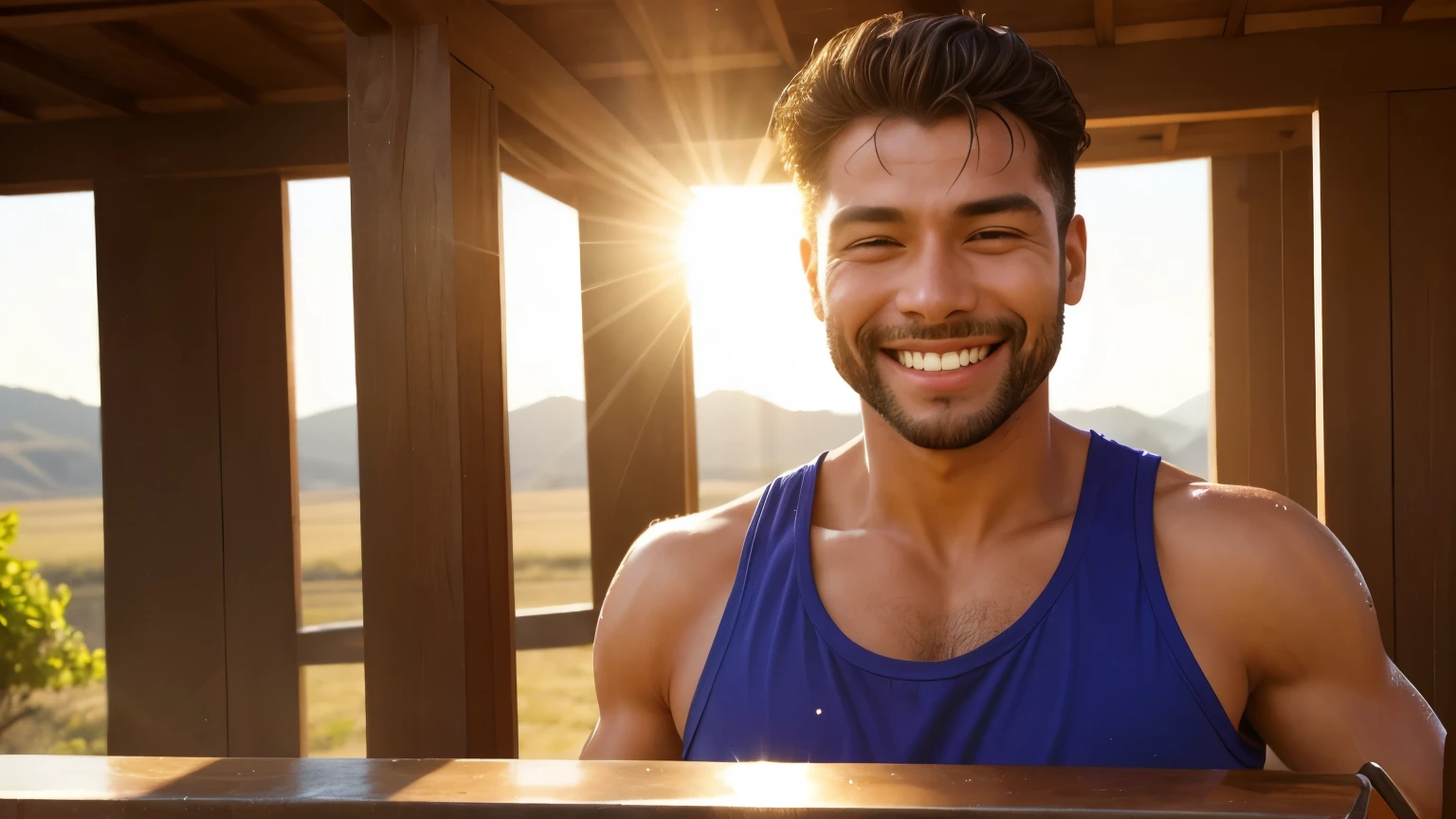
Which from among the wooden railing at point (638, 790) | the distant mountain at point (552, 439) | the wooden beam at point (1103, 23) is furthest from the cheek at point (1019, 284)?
the distant mountain at point (552, 439)

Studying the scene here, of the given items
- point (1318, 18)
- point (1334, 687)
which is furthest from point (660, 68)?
point (1334, 687)

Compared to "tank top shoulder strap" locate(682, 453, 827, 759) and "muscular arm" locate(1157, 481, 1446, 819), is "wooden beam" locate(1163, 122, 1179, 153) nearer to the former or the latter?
"tank top shoulder strap" locate(682, 453, 827, 759)

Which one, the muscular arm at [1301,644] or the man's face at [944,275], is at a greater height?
the man's face at [944,275]

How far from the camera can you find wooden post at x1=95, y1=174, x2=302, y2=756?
15.3 ft

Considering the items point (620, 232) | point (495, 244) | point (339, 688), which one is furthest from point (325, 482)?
point (495, 244)

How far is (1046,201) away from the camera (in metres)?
1.75

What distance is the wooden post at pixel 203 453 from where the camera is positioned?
468 cm

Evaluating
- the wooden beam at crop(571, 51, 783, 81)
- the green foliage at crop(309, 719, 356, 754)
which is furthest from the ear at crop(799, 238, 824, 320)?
the green foliage at crop(309, 719, 356, 754)

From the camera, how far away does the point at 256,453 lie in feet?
15.5

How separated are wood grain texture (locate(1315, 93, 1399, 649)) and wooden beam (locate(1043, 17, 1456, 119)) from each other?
0.26ft

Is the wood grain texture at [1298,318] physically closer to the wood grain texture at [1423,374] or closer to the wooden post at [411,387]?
the wood grain texture at [1423,374]

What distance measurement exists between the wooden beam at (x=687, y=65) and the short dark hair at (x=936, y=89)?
184cm

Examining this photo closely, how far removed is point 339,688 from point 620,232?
1832 centimetres

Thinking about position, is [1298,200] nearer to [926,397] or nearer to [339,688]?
[926,397]
